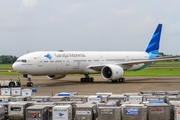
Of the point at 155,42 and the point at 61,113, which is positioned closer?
the point at 61,113

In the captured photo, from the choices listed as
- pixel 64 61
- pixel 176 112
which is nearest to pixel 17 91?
pixel 176 112

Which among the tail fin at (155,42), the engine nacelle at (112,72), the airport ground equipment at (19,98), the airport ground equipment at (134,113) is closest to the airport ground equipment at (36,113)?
the airport ground equipment at (19,98)

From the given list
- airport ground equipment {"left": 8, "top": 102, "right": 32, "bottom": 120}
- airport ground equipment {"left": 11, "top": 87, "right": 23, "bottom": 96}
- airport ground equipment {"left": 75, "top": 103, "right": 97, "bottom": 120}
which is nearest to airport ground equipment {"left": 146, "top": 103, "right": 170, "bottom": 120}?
airport ground equipment {"left": 75, "top": 103, "right": 97, "bottom": 120}

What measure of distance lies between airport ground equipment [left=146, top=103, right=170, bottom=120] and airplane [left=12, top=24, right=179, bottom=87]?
68.6 ft

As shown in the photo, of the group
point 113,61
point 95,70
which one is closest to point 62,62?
point 95,70

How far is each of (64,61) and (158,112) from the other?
2245 cm

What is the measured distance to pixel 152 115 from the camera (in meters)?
12.8

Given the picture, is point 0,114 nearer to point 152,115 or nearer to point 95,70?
point 152,115

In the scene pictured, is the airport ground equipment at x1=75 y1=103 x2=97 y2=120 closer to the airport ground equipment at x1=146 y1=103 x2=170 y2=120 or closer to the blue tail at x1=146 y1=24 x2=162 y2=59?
the airport ground equipment at x1=146 y1=103 x2=170 y2=120

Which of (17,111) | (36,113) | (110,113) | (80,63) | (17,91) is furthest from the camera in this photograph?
(80,63)

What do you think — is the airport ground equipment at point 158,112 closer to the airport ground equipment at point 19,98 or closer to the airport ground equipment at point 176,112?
the airport ground equipment at point 176,112

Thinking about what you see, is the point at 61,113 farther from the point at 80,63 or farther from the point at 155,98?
the point at 80,63

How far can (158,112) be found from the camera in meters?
12.7

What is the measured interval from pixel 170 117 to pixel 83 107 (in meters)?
4.38
